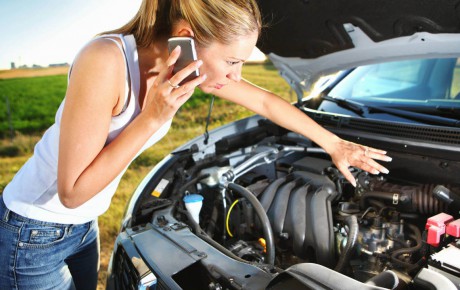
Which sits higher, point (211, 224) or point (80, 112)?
point (80, 112)

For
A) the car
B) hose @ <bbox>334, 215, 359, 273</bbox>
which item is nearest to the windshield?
the car

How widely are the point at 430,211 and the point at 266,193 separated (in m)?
0.74

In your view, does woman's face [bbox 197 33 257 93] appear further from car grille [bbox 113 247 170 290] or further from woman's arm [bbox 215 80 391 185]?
car grille [bbox 113 247 170 290]

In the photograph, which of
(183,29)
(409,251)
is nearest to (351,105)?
(409,251)

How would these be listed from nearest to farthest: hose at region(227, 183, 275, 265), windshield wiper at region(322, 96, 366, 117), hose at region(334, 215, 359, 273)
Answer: hose at region(334, 215, 359, 273), hose at region(227, 183, 275, 265), windshield wiper at region(322, 96, 366, 117)

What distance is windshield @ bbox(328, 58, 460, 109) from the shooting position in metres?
2.16

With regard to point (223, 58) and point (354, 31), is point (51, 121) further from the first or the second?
point (223, 58)

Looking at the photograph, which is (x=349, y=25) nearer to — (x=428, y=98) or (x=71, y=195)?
(x=428, y=98)

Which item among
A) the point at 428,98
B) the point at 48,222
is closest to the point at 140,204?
the point at 48,222

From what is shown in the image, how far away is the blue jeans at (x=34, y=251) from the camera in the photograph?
1.29 metres

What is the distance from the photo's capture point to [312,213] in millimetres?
1595

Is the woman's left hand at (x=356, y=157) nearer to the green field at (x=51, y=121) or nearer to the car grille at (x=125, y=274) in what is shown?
the car grille at (x=125, y=274)

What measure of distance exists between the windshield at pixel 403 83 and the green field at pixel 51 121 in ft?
5.06

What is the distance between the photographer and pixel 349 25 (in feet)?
6.18
